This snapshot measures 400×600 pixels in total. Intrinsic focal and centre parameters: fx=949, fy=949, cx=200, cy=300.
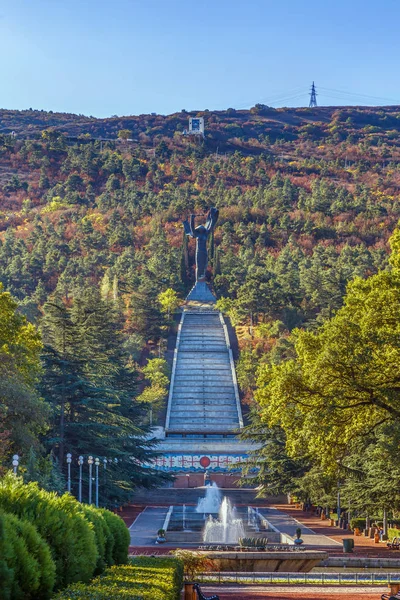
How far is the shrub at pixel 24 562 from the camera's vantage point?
9.09 metres

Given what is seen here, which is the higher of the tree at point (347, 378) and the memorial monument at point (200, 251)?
the tree at point (347, 378)

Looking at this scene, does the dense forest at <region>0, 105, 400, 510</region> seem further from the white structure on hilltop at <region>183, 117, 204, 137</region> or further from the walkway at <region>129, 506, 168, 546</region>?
the white structure on hilltop at <region>183, 117, 204, 137</region>

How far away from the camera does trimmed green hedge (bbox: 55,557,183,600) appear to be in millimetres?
10336

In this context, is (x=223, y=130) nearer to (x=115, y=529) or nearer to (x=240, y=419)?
(x=240, y=419)

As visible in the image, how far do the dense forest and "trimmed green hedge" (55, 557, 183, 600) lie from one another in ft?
24.6

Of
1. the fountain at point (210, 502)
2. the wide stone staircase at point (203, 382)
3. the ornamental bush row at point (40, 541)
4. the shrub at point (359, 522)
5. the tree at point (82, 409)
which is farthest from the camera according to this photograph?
the wide stone staircase at point (203, 382)

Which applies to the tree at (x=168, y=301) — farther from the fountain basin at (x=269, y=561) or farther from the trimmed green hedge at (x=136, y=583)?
the trimmed green hedge at (x=136, y=583)

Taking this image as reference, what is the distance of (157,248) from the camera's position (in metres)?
85.2

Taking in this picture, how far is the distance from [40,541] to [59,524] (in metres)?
1.14

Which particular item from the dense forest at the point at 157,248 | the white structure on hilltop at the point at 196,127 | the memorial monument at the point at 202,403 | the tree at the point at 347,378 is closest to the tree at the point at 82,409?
the dense forest at the point at 157,248

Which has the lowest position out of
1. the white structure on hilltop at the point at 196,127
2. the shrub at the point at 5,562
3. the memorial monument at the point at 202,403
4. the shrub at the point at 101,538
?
the memorial monument at the point at 202,403

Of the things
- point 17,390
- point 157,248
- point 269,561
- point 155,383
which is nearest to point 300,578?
point 269,561

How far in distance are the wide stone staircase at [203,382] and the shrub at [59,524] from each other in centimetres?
3704

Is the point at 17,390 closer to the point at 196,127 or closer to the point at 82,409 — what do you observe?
the point at 82,409
